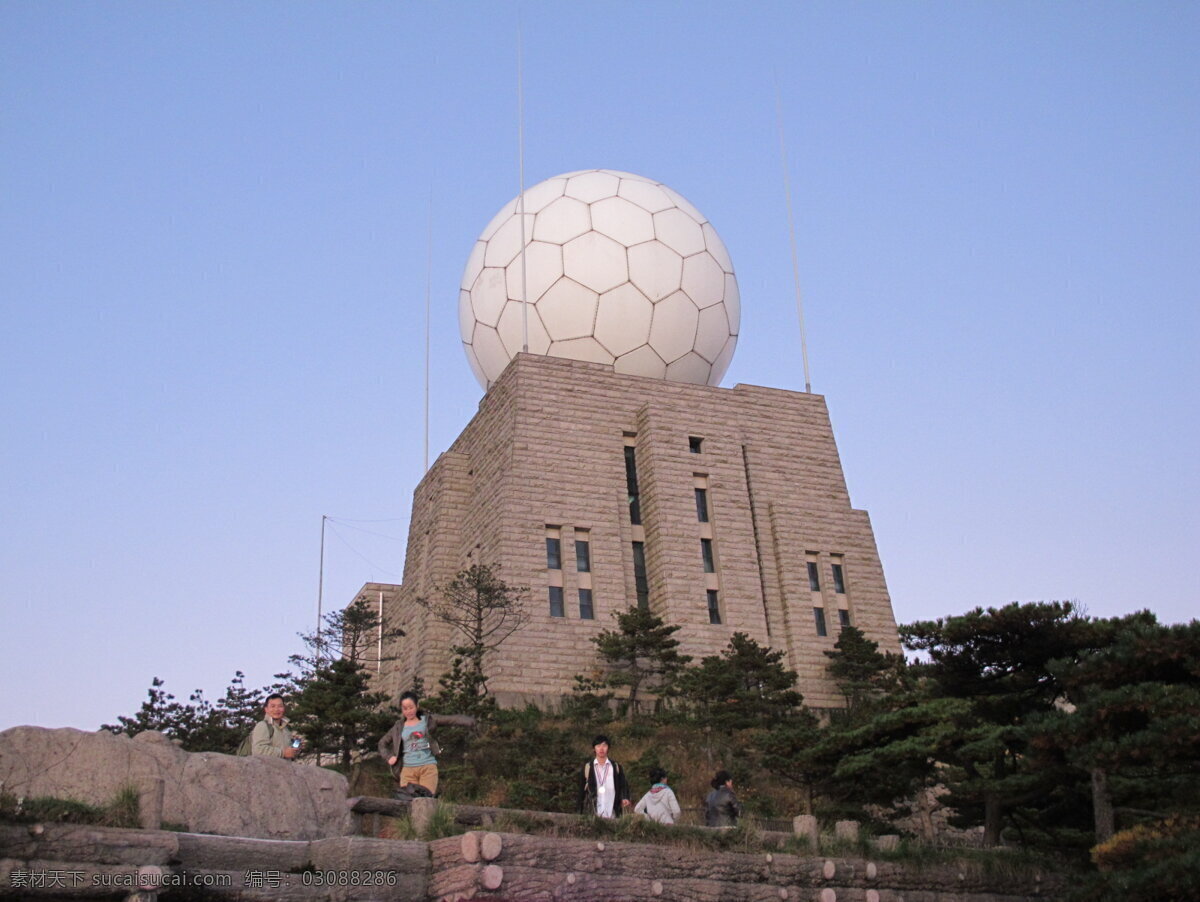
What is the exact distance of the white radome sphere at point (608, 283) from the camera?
25.5 m

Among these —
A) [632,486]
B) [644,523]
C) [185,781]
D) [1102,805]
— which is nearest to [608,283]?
[632,486]

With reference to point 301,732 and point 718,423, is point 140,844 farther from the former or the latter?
point 718,423

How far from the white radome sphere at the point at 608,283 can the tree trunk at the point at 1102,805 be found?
16698mm

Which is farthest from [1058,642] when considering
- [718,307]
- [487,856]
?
[718,307]

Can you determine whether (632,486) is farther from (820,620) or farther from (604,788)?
(604,788)

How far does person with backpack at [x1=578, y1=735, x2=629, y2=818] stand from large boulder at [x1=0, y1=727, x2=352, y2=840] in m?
2.00

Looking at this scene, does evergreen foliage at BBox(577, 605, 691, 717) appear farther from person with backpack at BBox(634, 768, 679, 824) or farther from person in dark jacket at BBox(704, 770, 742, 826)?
person with backpack at BBox(634, 768, 679, 824)

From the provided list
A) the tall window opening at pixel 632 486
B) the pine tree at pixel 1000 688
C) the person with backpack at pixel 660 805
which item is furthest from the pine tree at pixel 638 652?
the person with backpack at pixel 660 805

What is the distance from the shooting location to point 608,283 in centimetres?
2545

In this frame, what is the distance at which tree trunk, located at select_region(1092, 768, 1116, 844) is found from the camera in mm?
10117

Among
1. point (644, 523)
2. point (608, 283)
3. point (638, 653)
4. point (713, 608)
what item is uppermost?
point (608, 283)

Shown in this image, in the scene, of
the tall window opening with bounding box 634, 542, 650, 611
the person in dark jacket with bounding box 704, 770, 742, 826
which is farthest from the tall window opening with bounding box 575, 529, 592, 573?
the person in dark jacket with bounding box 704, 770, 742, 826

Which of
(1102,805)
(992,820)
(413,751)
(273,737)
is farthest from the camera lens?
(992,820)

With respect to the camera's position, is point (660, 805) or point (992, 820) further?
point (992, 820)
